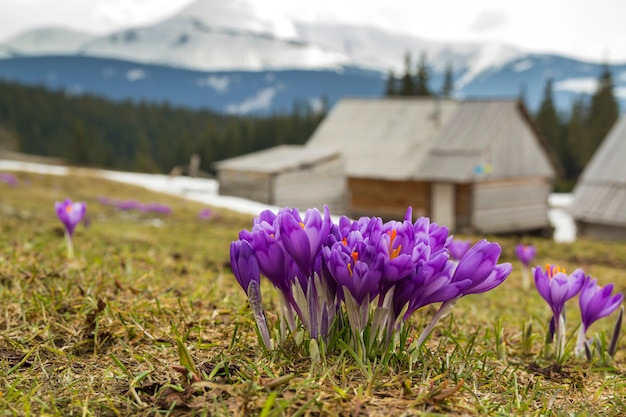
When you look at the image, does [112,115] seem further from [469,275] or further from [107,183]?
[469,275]

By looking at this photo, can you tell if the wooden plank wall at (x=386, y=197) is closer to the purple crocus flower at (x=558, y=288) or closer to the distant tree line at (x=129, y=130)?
the purple crocus flower at (x=558, y=288)

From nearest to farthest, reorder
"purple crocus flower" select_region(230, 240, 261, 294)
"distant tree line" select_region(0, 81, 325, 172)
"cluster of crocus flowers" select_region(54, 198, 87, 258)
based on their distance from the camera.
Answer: "purple crocus flower" select_region(230, 240, 261, 294)
"cluster of crocus flowers" select_region(54, 198, 87, 258)
"distant tree line" select_region(0, 81, 325, 172)

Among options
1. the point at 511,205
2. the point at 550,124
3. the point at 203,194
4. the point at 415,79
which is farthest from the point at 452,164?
the point at 550,124

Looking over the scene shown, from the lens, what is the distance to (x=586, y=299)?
2.74 meters

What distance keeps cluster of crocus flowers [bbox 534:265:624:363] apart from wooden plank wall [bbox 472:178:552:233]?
2503 centimetres

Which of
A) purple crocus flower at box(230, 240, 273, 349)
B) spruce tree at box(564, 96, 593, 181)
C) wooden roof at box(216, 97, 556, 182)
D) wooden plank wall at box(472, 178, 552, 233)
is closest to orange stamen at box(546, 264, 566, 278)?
purple crocus flower at box(230, 240, 273, 349)

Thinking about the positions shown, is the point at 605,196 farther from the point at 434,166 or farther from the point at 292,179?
the point at 292,179

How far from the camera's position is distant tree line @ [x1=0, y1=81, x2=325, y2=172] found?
3743 inches

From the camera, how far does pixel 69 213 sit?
13.7 feet

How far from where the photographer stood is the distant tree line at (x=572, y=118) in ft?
213

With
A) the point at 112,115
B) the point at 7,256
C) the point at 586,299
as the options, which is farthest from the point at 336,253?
the point at 112,115

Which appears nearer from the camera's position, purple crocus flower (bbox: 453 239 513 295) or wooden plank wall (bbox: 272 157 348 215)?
purple crocus flower (bbox: 453 239 513 295)

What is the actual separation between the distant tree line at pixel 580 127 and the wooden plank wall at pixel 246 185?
139ft

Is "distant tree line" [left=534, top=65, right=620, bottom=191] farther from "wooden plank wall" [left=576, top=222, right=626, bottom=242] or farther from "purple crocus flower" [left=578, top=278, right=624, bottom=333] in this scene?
"purple crocus flower" [left=578, top=278, right=624, bottom=333]
